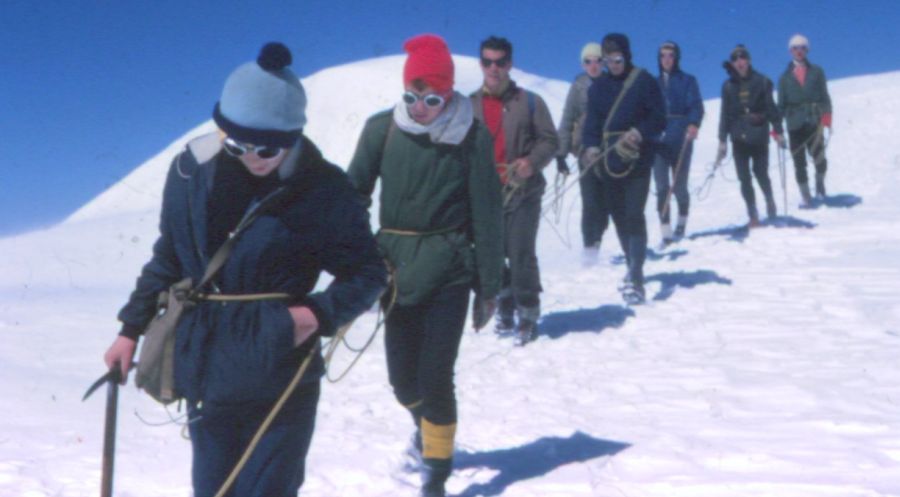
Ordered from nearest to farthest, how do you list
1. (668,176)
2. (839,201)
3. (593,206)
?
(593,206) → (668,176) → (839,201)

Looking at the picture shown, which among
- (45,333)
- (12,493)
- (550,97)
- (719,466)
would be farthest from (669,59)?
(550,97)

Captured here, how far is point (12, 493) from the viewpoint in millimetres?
4672

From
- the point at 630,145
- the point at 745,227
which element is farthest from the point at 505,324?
the point at 745,227

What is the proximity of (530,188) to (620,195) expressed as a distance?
1.60 metres

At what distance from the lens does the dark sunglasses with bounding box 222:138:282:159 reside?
2.91 meters

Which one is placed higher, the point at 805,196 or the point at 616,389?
the point at 616,389

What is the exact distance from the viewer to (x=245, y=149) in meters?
2.91

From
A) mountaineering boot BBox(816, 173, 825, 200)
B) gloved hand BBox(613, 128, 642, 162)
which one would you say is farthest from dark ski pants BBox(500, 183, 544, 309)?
mountaineering boot BBox(816, 173, 825, 200)

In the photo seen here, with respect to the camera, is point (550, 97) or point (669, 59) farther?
point (550, 97)

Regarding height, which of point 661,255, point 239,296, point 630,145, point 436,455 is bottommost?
point 661,255

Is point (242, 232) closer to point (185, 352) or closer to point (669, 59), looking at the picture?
point (185, 352)

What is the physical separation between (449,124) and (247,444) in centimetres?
193

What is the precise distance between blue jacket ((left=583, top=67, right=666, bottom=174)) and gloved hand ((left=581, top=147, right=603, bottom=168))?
0.21ft

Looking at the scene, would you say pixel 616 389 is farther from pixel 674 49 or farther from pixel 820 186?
pixel 820 186
